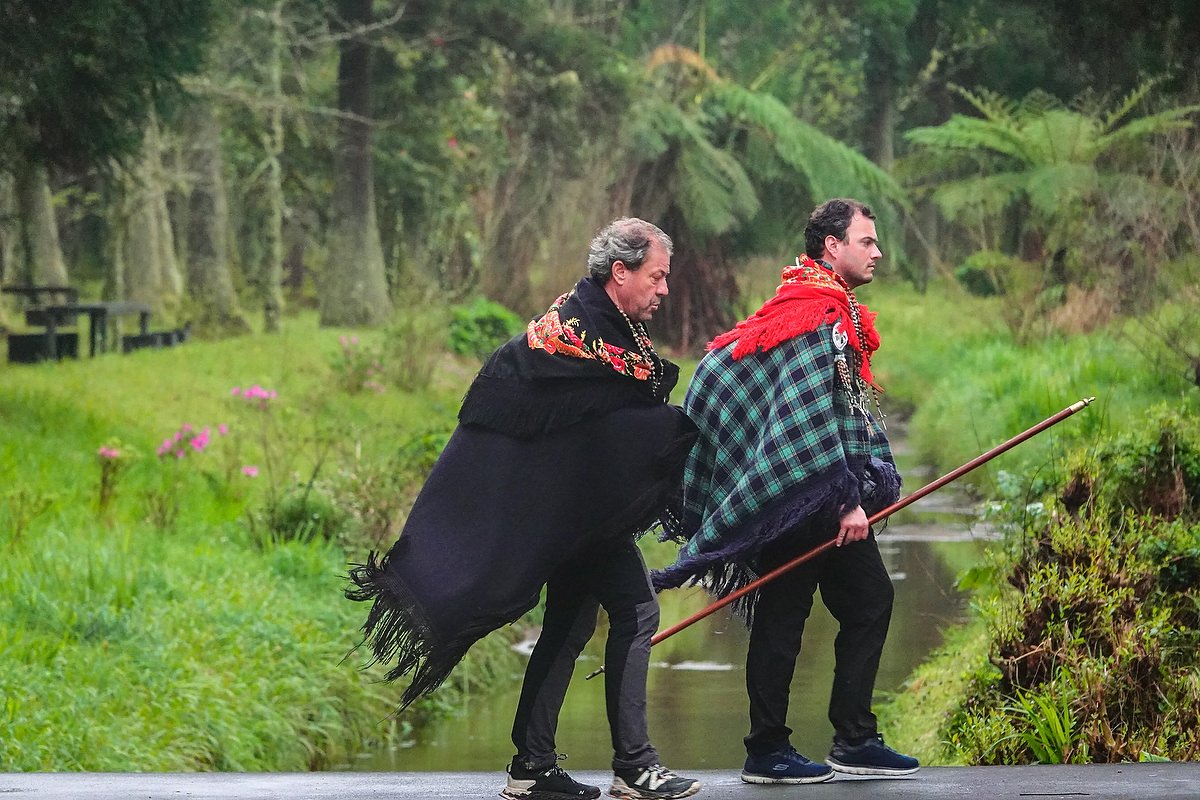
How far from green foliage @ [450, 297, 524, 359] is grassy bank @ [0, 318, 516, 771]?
19.6 feet

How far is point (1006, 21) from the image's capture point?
3719cm

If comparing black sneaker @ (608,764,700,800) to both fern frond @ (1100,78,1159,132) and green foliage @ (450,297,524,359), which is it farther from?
green foliage @ (450,297,524,359)

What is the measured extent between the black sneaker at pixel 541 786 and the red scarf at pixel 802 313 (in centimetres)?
131

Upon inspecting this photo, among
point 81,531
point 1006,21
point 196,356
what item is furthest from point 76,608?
point 1006,21

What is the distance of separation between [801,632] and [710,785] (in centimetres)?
54

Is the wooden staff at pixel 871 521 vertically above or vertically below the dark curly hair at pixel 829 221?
below

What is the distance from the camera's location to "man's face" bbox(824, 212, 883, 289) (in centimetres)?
549

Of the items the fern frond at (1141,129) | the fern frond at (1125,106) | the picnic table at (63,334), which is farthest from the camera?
the fern frond at (1125,106)

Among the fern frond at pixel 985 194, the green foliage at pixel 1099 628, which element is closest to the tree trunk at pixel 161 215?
the fern frond at pixel 985 194

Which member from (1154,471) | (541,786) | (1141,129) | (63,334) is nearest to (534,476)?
(541,786)

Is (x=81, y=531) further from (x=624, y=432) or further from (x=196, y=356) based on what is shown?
(x=196, y=356)

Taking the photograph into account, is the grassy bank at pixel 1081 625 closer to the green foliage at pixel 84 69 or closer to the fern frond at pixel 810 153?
the green foliage at pixel 84 69

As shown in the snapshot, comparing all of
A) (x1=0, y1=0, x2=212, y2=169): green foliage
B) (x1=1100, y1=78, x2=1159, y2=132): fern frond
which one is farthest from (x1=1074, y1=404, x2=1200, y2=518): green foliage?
(x1=1100, y1=78, x2=1159, y2=132): fern frond

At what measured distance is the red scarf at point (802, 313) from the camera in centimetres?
539
